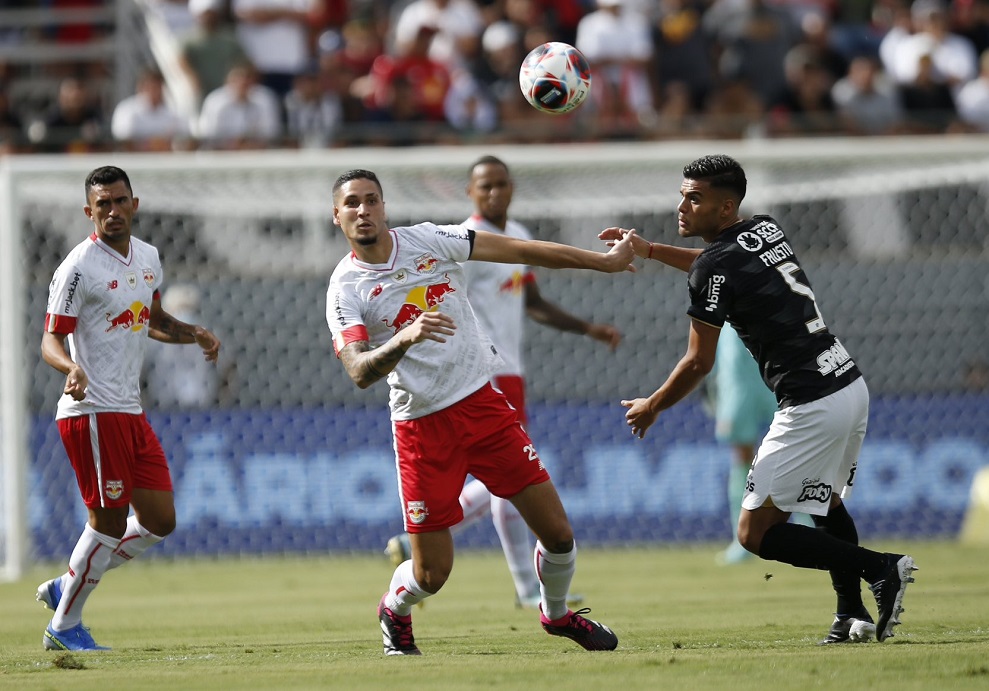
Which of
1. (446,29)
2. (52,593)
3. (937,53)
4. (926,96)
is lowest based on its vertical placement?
(52,593)

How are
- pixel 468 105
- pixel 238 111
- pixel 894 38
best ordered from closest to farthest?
pixel 238 111
pixel 468 105
pixel 894 38

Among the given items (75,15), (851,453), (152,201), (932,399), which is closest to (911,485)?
(932,399)

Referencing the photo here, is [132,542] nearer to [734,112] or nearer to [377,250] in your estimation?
[377,250]

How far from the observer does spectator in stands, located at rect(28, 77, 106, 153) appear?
15203 millimetres

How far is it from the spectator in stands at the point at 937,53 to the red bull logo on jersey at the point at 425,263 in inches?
492

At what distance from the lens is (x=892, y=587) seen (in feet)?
22.6

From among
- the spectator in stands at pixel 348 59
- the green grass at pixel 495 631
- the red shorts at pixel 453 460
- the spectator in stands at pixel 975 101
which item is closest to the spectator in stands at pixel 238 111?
the spectator in stands at pixel 348 59

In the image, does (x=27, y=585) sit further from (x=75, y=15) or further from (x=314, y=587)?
(x=75, y=15)

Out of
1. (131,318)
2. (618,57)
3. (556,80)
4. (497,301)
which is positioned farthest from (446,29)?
(131,318)

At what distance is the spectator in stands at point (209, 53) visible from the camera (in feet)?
57.6

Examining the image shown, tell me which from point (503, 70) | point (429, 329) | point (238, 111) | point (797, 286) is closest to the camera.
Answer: point (429, 329)

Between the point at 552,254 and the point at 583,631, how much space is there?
1947 mm

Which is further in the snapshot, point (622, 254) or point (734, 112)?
point (734, 112)

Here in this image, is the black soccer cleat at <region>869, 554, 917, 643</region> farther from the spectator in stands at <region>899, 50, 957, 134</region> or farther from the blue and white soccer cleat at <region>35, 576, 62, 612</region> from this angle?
the spectator in stands at <region>899, 50, 957, 134</region>
